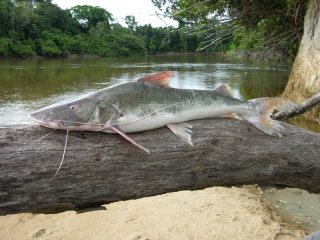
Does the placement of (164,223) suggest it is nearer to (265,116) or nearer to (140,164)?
(265,116)

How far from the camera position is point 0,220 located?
6414mm

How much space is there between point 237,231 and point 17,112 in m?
12.1

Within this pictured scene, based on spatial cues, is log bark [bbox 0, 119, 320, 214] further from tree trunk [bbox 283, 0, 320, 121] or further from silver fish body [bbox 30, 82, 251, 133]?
tree trunk [bbox 283, 0, 320, 121]

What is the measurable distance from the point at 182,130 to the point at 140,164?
46cm

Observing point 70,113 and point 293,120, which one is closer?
point 70,113

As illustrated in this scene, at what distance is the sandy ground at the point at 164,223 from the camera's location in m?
5.80

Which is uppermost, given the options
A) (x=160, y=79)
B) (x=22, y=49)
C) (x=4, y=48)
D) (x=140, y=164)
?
(x=160, y=79)

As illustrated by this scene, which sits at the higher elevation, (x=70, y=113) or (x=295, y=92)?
(x=70, y=113)

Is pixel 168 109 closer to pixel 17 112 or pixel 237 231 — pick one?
pixel 237 231

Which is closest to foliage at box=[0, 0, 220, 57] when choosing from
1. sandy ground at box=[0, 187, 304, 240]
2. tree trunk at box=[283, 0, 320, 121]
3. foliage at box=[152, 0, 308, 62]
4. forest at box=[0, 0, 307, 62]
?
forest at box=[0, 0, 307, 62]

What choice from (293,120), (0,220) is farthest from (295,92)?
(0,220)

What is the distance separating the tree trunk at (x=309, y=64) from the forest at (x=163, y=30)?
1.44 meters

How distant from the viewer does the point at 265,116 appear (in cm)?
362

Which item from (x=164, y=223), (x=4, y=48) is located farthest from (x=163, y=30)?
(x=164, y=223)
